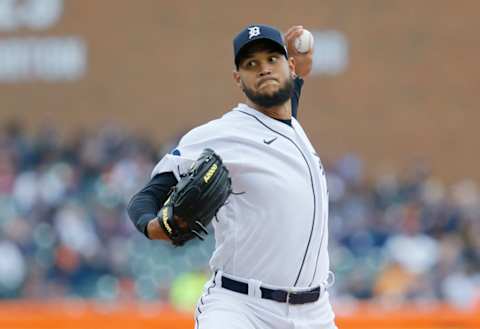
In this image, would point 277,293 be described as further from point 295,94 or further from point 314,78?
point 314,78

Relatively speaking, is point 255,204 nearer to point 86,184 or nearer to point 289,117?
point 289,117

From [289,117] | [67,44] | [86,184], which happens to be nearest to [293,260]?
[289,117]

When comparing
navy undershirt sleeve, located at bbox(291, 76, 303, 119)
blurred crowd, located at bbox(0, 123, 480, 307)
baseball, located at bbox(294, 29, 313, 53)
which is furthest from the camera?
blurred crowd, located at bbox(0, 123, 480, 307)

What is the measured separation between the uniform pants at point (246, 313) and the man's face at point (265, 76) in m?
0.85

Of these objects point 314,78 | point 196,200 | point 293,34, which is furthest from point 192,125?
point 196,200

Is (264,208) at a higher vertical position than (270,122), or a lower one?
lower

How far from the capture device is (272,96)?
527cm

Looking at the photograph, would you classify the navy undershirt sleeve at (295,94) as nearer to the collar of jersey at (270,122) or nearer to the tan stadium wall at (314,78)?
the collar of jersey at (270,122)

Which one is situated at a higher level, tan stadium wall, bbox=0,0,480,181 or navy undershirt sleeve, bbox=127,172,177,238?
tan stadium wall, bbox=0,0,480,181

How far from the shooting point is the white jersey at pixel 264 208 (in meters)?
5.07

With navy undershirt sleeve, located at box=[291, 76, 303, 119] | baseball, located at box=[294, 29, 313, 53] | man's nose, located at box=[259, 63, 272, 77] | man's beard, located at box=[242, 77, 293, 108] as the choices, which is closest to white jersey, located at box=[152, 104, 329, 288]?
man's beard, located at box=[242, 77, 293, 108]

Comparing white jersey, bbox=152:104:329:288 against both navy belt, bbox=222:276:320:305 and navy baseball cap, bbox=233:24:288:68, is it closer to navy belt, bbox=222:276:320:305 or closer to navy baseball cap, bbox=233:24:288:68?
navy belt, bbox=222:276:320:305

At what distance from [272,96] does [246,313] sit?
3.25 feet

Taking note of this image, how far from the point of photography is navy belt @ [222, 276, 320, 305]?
5.07 m
